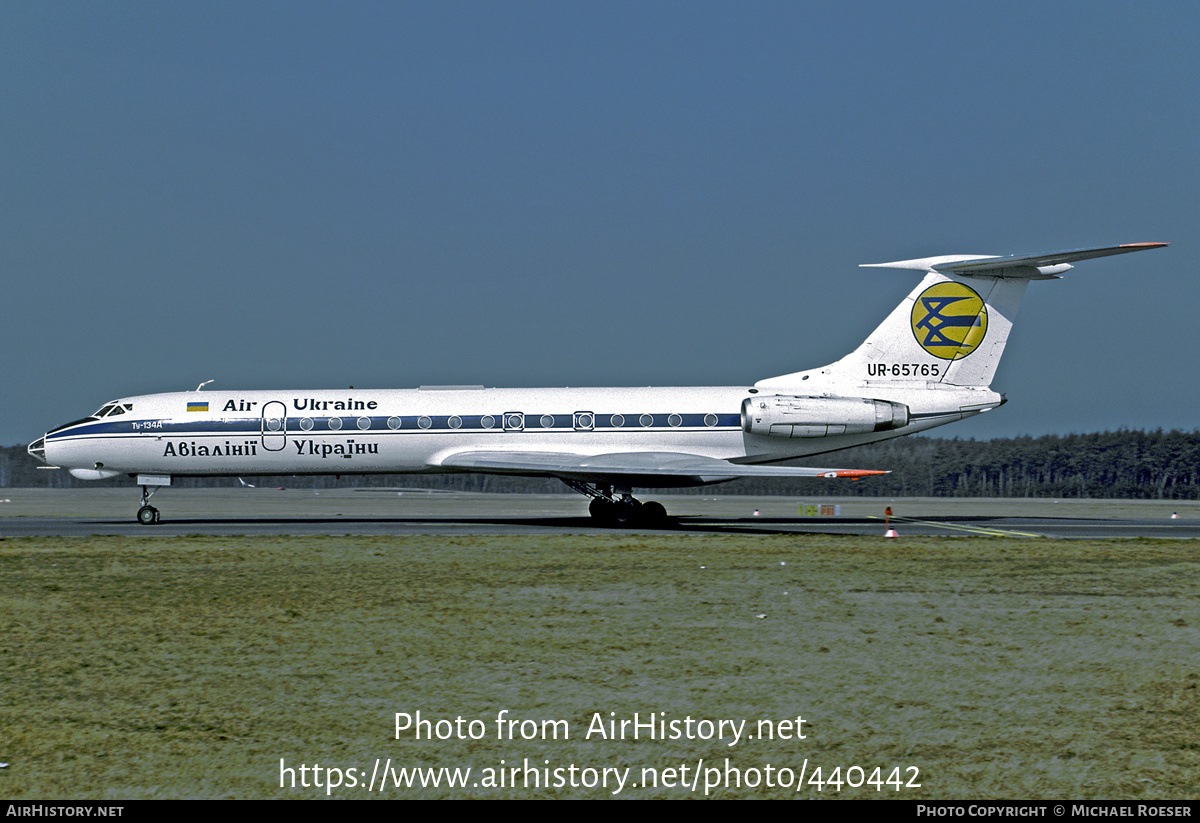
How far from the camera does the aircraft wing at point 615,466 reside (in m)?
23.8

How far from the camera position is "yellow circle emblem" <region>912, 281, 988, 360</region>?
26.8 m

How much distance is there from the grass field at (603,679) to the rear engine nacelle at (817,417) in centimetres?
1158

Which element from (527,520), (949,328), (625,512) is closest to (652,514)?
(625,512)

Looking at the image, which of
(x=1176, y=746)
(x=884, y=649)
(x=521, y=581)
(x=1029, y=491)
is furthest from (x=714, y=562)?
(x=1029, y=491)

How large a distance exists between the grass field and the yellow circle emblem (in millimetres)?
12931

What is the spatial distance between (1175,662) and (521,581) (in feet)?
25.3

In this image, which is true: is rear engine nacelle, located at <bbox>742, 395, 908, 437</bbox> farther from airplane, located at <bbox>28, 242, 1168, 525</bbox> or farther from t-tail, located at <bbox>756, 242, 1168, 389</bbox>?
t-tail, located at <bbox>756, 242, 1168, 389</bbox>

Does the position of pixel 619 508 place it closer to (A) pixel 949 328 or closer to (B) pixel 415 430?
(B) pixel 415 430

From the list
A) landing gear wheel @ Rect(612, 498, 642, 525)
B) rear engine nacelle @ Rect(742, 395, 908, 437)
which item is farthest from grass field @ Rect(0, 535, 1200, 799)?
rear engine nacelle @ Rect(742, 395, 908, 437)

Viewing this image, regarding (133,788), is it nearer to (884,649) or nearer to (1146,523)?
(884,649)

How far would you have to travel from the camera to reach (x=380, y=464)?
87.7ft

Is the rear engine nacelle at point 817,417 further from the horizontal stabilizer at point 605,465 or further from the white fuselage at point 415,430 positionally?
the horizontal stabilizer at point 605,465

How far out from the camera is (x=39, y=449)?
26.9m

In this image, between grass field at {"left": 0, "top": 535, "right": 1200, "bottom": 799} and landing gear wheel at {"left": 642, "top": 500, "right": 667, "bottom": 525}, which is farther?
landing gear wheel at {"left": 642, "top": 500, "right": 667, "bottom": 525}
